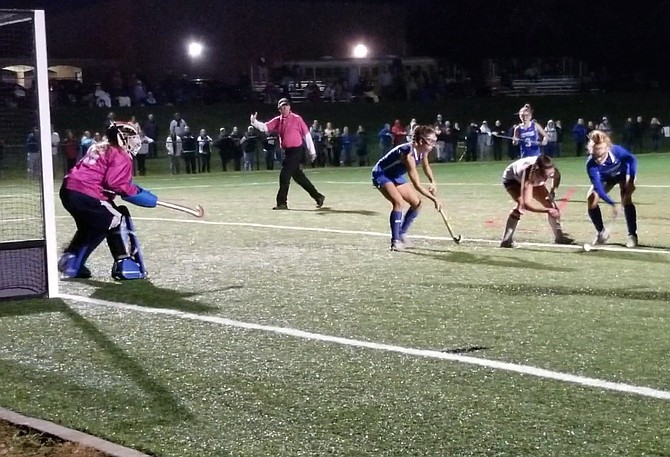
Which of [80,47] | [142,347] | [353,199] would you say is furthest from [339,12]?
[142,347]

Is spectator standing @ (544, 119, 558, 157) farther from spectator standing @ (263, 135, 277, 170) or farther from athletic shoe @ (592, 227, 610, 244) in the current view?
athletic shoe @ (592, 227, 610, 244)

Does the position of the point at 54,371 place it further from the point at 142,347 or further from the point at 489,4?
the point at 489,4

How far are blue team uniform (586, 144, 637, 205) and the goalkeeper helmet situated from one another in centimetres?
504

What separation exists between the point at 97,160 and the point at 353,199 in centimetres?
987

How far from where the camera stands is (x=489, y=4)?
51.8 metres

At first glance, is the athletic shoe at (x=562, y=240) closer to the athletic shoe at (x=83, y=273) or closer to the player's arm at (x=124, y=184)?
the player's arm at (x=124, y=184)

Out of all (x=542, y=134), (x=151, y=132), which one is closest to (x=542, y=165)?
(x=542, y=134)

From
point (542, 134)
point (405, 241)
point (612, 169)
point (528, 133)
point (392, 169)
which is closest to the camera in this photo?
point (612, 169)

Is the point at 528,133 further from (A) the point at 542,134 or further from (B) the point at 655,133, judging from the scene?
(B) the point at 655,133

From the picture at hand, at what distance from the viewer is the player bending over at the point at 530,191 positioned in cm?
1172

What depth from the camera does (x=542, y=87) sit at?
156ft

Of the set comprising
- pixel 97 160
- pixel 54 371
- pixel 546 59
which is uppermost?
pixel 546 59

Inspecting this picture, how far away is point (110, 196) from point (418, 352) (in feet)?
14.7

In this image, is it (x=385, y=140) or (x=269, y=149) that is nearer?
(x=269, y=149)
